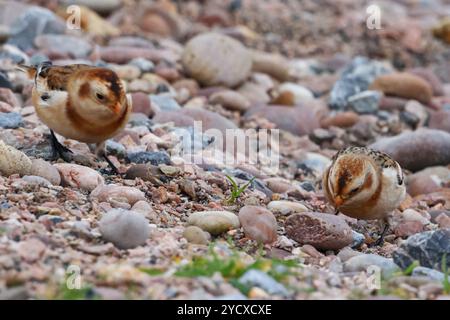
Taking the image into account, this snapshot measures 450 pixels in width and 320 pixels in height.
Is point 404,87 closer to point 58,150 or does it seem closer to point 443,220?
point 443,220

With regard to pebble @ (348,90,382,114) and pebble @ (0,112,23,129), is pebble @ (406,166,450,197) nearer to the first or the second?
pebble @ (348,90,382,114)

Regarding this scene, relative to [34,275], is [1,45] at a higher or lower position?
higher

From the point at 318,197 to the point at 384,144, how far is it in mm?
2017

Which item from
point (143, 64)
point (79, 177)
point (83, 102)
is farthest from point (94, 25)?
point (79, 177)

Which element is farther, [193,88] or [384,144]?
[193,88]

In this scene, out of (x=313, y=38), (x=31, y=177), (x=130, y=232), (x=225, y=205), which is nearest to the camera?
(x=130, y=232)

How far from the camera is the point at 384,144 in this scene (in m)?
10.6

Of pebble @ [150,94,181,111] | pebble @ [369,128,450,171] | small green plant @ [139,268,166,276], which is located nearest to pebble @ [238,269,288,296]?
small green plant @ [139,268,166,276]

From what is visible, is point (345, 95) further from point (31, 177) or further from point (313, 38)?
point (31, 177)

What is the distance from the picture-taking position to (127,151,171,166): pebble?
334 inches

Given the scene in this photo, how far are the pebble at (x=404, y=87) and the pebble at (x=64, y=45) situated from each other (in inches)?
166

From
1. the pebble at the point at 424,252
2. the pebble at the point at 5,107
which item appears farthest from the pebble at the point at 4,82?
the pebble at the point at 424,252

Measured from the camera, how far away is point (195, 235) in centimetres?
656
